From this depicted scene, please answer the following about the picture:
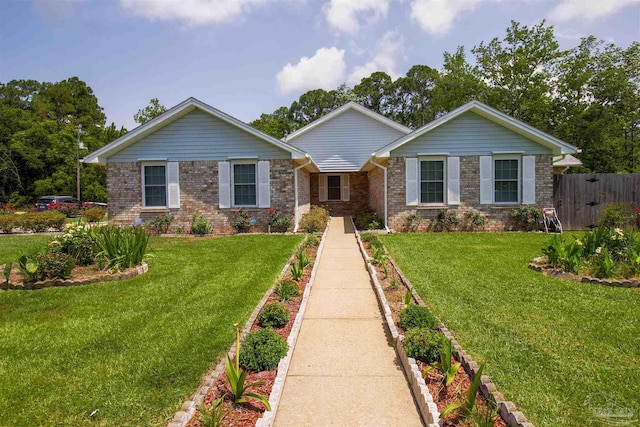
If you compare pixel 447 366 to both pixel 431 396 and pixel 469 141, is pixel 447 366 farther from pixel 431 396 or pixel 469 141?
pixel 469 141

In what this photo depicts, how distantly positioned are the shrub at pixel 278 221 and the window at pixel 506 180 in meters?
7.74

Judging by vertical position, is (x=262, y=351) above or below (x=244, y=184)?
below

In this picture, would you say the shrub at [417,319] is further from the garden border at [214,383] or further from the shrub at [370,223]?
the shrub at [370,223]

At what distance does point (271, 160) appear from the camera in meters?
14.2

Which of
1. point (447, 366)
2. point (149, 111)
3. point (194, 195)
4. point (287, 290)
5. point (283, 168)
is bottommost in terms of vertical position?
point (447, 366)

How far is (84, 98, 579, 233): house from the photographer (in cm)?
1370

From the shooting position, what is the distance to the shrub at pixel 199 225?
13984 millimetres

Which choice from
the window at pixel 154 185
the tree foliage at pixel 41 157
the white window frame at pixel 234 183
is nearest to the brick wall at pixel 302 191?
the white window frame at pixel 234 183

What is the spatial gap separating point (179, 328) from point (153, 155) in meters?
11.3

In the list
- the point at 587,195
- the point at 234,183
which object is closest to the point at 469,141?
the point at 587,195

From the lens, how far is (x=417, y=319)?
438cm

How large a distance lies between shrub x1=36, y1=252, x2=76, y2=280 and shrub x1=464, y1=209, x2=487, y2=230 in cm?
1228

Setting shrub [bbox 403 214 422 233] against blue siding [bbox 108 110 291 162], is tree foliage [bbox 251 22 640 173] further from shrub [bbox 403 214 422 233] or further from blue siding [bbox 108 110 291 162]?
blue siding [bbox 108 110 291 162]

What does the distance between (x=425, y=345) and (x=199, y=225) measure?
38.3 ft
